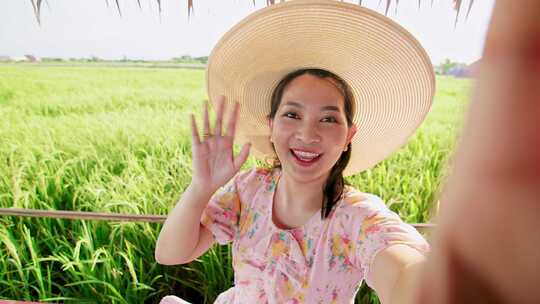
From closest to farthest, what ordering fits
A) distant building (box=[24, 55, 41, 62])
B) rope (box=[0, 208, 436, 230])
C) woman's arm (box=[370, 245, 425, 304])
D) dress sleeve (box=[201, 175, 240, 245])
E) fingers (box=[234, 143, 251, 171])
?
woman's arm (box=[370, 245, 425, 304])
fingers (box=[234, 143, 251, 171])
dress sleeve (box=[201, 175, 240, 245])
rope (box=[0, 208, 436, 230])
distant building (box=[24, 55, 41, 62])

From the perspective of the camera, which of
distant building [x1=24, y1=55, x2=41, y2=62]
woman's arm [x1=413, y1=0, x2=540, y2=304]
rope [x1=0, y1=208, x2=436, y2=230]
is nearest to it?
woman's arm [x1=413, y1=0, x2=540, y2=304]

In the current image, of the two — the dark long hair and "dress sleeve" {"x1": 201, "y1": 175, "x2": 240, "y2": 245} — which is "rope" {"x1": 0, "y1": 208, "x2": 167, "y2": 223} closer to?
"dress sleeve" {"x1": 201, "y1": 175, "x2": 240, "y2": 245}

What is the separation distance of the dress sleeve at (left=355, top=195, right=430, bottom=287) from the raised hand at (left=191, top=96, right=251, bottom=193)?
0.80ft

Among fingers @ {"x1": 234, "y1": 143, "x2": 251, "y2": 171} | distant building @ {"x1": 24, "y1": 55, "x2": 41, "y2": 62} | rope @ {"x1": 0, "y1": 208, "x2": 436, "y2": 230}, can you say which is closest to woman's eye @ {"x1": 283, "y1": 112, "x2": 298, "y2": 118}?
fingers @ {"x1": 234, "y1": 143, "x2": 251, "y2": 171}

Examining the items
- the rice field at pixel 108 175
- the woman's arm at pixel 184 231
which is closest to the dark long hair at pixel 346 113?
the woman's arm at pixel 184 231

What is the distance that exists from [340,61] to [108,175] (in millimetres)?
1144

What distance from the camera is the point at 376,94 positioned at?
0.88 metres

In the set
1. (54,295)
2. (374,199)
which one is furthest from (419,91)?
(54,295)

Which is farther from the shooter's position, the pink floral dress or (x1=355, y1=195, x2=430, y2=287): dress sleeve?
the pink floral dress

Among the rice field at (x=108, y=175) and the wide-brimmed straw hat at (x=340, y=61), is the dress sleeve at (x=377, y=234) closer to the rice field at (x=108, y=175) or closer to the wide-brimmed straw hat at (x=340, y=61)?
the wide-brimmed straw hat at (x=340, y=61)

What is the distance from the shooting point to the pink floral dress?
2.55 ft

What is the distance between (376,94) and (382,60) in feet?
0.28

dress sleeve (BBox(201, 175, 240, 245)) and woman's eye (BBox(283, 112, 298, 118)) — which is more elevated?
woman's eye (BBox(283, 112, 298, 118))

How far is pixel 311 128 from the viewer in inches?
29.8
